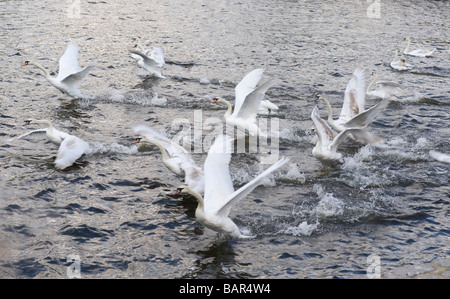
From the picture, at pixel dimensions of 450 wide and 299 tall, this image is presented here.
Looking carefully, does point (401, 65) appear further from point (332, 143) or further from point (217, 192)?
point (217, 192)

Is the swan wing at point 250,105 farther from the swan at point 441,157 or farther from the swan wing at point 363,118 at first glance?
the swan at point 441,157

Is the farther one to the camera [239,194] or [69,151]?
[69,151]

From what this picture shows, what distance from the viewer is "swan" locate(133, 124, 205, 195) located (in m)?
8.85

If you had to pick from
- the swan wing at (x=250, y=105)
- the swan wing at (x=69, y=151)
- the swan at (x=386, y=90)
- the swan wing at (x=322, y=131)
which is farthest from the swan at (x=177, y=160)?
the swan at (x=386, y=90)

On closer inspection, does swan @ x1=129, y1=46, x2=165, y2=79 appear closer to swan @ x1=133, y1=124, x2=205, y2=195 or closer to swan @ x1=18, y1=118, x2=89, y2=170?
swan @ x1=18, y1=118, x2=89, y2=170

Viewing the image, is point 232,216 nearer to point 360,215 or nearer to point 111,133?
point 360,215

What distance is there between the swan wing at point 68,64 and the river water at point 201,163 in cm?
75

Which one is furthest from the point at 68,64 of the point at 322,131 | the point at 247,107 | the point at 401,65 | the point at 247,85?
the point at 401,65

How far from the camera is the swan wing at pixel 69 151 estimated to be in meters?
9.73

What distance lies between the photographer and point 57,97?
14328 mm

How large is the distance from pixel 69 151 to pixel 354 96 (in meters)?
6.65

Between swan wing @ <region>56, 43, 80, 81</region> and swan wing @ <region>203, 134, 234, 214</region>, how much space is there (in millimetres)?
7345

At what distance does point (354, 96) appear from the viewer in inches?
494

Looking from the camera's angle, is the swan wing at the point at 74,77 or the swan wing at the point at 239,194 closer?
the swan wing at the point at 239,194
